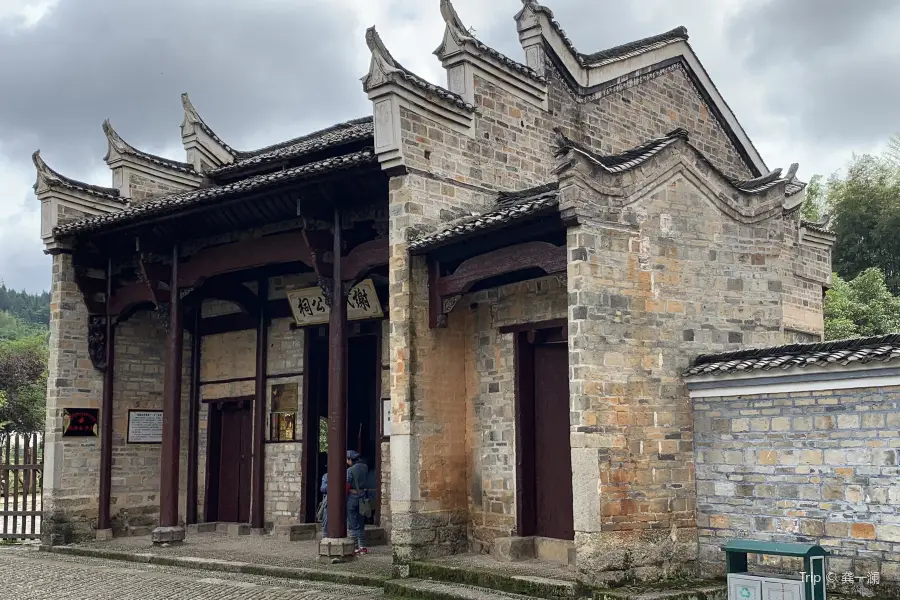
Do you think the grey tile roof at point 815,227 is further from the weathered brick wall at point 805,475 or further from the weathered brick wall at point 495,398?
the weathered brick wall at point 805,475

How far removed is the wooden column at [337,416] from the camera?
11555 mm

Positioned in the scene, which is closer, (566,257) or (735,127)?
(566,257)

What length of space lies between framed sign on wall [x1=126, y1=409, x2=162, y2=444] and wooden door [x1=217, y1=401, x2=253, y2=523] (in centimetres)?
112

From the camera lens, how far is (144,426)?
1631cm

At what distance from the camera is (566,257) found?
9422 mm

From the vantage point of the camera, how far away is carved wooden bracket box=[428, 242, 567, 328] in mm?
9727

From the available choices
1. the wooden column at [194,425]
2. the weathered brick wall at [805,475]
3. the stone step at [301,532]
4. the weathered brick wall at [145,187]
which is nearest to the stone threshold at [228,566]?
the stone step at [301,532]

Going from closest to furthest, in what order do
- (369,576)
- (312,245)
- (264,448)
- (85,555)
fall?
(369,576)
(312,245)
(85,555)
(264,448)

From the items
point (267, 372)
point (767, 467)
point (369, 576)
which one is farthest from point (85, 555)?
point (767, 467)

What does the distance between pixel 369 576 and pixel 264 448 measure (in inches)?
205

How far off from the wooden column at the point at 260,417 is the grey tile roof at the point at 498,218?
204 inches

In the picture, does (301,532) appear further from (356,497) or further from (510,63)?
(510,63)

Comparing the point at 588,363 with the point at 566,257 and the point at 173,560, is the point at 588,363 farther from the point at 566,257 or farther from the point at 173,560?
the point at 173,560

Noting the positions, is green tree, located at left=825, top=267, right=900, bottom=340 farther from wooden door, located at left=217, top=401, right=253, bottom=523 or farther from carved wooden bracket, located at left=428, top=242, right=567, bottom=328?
carved wooden bracket, located at left=428, top=242, right=567, bottom=328
